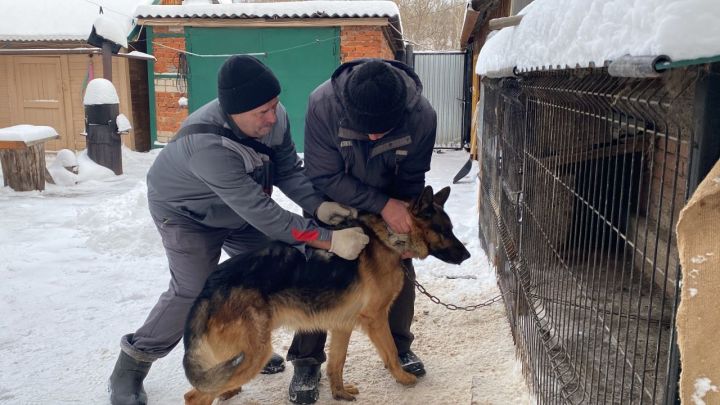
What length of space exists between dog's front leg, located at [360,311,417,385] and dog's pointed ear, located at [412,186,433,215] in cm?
65

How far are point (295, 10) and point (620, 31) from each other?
12609 millimetres

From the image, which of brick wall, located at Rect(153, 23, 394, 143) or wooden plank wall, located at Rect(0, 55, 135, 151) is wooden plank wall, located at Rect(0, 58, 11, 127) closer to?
wooden plank wall, located at Rect(0, 55, 135, 151)

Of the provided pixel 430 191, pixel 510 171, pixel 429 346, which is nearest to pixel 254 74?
pixel 430 191

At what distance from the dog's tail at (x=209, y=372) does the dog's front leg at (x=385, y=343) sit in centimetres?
80

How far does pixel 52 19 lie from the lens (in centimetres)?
1593

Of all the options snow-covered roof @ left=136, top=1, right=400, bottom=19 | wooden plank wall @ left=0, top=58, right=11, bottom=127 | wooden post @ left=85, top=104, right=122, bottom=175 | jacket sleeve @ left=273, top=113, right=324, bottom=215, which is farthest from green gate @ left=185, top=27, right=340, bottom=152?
jacket sleeve @ left=273, top=113, right=324, bottom=215

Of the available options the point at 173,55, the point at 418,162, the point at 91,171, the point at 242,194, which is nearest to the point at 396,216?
the point at 418,162

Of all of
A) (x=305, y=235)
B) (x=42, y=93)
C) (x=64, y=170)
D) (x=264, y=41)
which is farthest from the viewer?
(x=42, y=93)

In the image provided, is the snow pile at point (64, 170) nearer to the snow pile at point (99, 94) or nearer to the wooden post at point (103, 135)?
the wooden post at point (103, 135)

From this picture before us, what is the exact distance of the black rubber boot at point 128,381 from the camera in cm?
329

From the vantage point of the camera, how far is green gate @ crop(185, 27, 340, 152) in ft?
44.8

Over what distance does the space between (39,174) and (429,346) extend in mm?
8732

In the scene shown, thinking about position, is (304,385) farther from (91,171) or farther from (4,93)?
(4,93)

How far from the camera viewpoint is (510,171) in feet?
13.5
